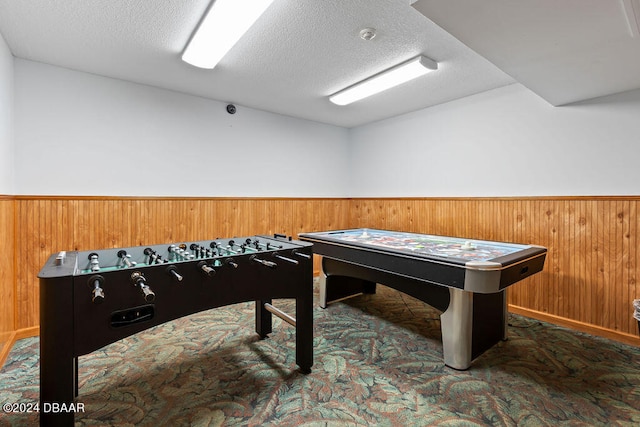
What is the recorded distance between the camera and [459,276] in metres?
1.93

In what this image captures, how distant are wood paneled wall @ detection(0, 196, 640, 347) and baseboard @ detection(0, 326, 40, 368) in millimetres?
48

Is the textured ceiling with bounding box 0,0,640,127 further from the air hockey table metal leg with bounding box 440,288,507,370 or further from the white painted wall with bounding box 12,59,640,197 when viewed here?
the air hockey table metal leg with bounding box 440,288,507,370

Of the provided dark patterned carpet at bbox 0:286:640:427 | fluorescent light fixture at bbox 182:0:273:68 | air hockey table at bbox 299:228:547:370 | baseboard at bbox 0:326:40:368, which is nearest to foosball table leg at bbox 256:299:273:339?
dark patterned carpet at bbox 0:286:640:427

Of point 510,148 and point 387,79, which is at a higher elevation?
point 387,79

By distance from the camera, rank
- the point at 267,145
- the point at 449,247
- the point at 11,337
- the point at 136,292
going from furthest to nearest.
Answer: the point at 267,145, the point at 449,247, the point at 11,337, the point at 136,292

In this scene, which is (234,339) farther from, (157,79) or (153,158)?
(157,79)

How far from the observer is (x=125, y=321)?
147 cm

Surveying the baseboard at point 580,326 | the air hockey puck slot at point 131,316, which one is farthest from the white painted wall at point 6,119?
the baseboard at point 580,326

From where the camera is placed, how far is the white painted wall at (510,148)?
260 cm

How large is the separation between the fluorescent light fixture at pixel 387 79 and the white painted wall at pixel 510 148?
3.55 feet

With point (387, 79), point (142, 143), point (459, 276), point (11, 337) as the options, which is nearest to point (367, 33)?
point (387, 79)

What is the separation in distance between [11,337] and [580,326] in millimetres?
4976

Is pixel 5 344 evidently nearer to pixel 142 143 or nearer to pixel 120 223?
pixel 120 223

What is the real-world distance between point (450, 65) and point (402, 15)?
976mm
